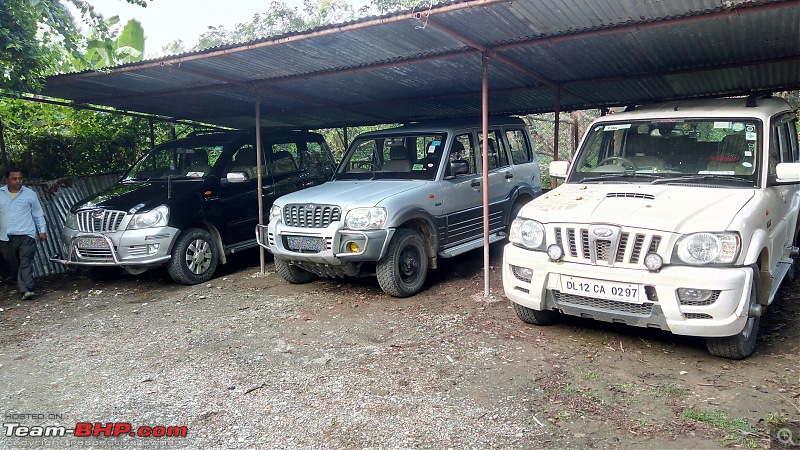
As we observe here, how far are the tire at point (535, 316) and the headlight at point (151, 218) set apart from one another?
4381 mm

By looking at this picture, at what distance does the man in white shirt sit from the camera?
267 inches

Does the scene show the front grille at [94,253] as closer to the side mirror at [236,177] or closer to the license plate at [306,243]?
the side mirror at [236,177]

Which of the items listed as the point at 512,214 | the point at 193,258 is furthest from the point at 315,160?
the point at 512,214

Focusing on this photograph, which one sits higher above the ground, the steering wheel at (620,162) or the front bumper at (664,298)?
the steering wheel at (620,162)

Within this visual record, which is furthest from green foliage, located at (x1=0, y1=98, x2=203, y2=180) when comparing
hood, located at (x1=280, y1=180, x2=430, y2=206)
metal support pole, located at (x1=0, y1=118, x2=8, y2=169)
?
hood, located at (x1=280, y1=180, x2=430, y2=206)

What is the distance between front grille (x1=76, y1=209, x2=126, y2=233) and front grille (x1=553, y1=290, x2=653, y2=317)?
5.21 m

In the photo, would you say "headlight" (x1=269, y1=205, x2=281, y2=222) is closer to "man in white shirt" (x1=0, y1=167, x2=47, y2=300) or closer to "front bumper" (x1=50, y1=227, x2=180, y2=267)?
"front bumper" (x1=50, y1=227, x2=180, y2=267)

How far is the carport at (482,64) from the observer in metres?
4.97

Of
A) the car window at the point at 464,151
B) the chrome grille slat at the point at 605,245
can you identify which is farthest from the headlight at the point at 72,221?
the chrome grille slat at the point at 605,245

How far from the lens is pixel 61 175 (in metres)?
9.79

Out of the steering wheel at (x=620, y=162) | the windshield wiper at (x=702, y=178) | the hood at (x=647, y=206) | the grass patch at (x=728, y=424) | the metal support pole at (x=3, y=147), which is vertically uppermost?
the metal support pole at (x=3, y=147)

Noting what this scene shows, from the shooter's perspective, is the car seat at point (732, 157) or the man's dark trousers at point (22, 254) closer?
the car seat at point (732, 157)

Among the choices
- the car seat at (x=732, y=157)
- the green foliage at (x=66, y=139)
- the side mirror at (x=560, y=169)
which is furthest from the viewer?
the green foliage at (x=66, y=139)

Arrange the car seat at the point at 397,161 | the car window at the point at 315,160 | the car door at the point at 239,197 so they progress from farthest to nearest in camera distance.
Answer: the car window at the point at 315,160 < the car door at the point at 239,197 < the car seat at the point at 397,161
